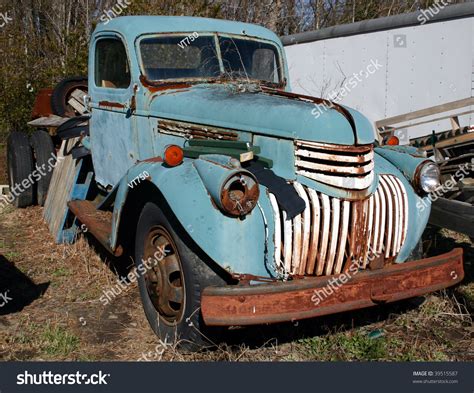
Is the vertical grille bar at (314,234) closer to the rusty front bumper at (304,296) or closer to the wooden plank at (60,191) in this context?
the rusty front bumper at (304,296)

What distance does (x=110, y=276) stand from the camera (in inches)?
177

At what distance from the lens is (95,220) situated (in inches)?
174

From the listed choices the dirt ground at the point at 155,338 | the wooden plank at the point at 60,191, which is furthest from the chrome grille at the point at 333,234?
the wooden plank at the point at 60,191

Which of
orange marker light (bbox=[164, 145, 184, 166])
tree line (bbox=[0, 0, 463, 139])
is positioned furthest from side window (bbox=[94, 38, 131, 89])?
tree line (bbox=[0, 0, 463, 139])

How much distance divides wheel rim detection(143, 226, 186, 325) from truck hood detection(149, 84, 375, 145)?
811 millimetres

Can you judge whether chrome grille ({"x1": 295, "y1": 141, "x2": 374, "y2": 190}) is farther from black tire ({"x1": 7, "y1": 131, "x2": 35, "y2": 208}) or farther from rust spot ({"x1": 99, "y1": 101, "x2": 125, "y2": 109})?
black tire ({"x1": 7, "y1": 131, "x2": 35, "y2": 208})

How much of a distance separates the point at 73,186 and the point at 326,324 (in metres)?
2.87

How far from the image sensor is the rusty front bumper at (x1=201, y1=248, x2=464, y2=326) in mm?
2650

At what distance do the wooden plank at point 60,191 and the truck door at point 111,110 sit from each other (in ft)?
1.77

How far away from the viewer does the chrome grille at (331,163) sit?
3039mm

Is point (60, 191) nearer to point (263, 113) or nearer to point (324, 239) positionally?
point (263, 113)

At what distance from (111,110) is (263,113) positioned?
1.71m

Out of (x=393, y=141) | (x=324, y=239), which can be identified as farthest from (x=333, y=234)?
(x=393, y=141)

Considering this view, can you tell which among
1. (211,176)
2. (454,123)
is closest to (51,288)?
→ (211,176)
